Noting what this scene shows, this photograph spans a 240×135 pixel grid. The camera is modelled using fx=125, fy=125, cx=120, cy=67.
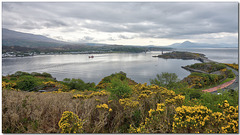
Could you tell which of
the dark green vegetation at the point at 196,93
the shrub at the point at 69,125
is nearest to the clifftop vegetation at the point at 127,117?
the shrub at the point at 69,125

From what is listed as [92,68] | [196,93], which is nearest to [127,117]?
[196,93]

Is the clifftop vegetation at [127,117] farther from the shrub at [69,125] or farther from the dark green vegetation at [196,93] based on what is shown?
the dark green vegetation at [196,93]

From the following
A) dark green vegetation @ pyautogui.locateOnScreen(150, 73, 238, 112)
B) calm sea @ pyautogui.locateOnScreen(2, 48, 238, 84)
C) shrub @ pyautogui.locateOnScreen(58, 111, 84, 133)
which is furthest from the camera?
calm sea @ pyautogui.locateOnScreen(2, 48, 238, 84)

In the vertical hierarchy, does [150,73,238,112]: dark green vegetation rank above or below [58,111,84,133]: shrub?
below

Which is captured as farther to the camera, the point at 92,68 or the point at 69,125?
the point at 92,68

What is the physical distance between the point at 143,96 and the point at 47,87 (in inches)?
762

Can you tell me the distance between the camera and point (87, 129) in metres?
3.31

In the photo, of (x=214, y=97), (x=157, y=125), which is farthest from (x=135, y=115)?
(x=214, y=97)

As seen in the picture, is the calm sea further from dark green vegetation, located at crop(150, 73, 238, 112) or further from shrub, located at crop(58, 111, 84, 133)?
shrub, located at crop(58, 111, 84, 133)

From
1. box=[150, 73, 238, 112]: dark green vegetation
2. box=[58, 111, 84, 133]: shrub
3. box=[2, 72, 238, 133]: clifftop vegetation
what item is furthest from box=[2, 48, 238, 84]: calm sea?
box=[58, 111, 84, 133]: shrub

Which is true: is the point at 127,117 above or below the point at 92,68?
above

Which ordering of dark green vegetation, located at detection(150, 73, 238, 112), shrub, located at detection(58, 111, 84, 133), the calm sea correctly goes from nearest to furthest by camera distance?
shrub, located at detection(58, 111, 84, 133), dark green vegetation, located at detection(150, 73, 238, 112), the calm sea

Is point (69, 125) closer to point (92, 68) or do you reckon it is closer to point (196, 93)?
point (196, 93)

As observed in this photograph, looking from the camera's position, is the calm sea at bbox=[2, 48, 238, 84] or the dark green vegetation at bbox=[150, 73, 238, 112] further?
the calm sea at bbox=[2, 48, 238, 84]
